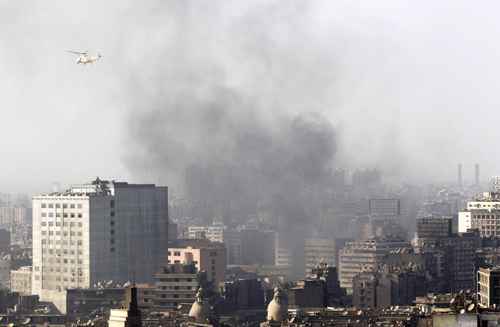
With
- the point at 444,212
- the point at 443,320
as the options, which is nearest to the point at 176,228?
the point at 444,212

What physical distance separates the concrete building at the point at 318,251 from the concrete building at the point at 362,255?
2.08 ft

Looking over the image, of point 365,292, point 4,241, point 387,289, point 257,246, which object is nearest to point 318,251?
point 257,246

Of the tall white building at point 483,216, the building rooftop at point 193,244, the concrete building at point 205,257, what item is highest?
the tall white building at point 483,216

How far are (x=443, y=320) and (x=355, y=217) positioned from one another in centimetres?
9964

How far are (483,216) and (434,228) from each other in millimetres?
20238

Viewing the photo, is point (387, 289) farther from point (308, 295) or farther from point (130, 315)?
point (130, 315)

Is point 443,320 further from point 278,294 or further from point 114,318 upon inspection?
point 278,294

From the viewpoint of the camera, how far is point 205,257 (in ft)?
379

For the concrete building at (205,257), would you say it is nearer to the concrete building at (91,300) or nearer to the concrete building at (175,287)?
the concrete building at (91,300)

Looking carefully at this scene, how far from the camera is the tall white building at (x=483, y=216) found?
14212 centimetres

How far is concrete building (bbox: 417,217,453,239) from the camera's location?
122750 millimetres

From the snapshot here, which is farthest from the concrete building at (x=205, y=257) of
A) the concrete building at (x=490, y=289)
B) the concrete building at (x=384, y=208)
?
the concrete building at (x=490, y=289)

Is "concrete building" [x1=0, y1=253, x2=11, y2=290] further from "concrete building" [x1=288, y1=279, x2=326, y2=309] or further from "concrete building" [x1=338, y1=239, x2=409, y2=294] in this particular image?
"concrete building" [x1=288, y1=279, x2=326, y2=309]

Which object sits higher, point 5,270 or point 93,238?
point 93,238
